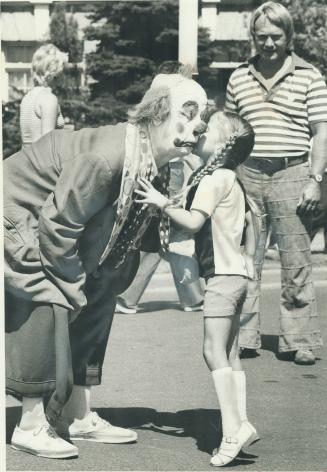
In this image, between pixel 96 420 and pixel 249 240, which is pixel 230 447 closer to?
pixel 96 420

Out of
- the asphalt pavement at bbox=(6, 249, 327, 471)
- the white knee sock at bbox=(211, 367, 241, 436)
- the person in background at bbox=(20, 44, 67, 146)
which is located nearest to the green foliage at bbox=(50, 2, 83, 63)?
the person in background at bbox=(20, 44, 67, 146)

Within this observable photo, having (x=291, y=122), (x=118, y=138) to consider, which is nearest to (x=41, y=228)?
(x=118, y=138)

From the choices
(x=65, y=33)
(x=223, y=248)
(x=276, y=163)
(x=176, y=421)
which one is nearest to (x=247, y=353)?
(x=276, y=163)

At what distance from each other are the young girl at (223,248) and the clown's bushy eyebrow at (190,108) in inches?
9.4

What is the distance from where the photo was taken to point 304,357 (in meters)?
6.09

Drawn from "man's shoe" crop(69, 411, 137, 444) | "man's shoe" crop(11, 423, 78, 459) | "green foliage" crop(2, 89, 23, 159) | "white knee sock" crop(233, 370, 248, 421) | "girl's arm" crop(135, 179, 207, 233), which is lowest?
"green foliage" crop(2, 89, 23, 159)

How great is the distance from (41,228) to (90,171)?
0.87ft

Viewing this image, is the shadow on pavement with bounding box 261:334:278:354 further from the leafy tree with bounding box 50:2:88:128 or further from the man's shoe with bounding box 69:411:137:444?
the leafy tree with bounding box 50:2:88:128

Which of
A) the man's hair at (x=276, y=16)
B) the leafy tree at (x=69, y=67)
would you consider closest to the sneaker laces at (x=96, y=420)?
the man's hair at (x=276, y=16)

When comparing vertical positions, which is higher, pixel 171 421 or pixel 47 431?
pixel 47 431

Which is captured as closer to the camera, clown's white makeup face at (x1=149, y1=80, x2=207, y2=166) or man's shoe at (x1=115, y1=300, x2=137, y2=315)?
clown's white makeup face at (x1=149, y1=80, x2=207, y2=166)

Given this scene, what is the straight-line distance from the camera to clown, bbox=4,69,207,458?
4.13 m

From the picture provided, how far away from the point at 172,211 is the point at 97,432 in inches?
37.3

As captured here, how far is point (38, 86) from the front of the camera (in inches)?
293
